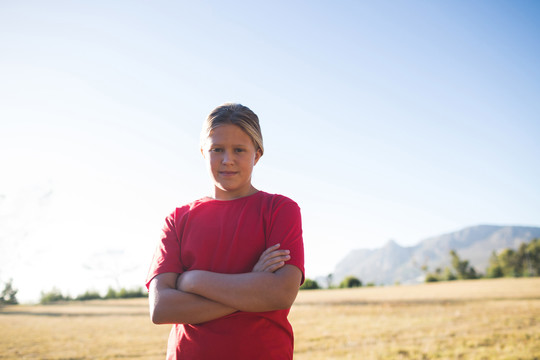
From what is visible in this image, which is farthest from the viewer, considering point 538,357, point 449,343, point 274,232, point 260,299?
point 449,343

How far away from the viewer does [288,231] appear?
83.4 inches

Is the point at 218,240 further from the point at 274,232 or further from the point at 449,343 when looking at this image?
the point at 449,343

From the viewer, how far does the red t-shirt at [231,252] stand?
1.91 m

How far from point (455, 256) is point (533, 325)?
94.1m

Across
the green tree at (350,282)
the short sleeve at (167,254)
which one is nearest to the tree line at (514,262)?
the green tree at (350,282)

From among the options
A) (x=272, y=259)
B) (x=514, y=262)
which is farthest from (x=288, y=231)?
(x=514, y=262)

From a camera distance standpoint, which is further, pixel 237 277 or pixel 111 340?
pixel 111 340

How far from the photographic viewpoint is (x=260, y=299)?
1944 mm

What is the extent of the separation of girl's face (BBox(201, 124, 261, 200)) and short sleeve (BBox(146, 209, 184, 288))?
1.46ft

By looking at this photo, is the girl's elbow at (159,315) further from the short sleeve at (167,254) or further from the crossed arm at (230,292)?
the short sleeve at (167,254)

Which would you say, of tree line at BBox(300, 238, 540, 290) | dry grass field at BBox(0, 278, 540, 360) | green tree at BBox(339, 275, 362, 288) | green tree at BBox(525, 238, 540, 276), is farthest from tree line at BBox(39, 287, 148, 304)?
green tree at BBox(525, 238, 540, 276)

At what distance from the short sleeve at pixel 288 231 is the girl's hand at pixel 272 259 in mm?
49

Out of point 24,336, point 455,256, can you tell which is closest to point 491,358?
point 24,336

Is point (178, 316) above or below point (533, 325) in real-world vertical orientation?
above
